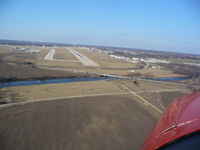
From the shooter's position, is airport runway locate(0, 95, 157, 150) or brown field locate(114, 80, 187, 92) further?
brown field locate(114, 80, 187, 92)

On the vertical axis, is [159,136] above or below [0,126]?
above

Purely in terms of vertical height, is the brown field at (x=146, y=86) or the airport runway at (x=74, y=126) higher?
the airport runway at (x=74, y=126)

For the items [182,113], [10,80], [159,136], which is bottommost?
[10,80]

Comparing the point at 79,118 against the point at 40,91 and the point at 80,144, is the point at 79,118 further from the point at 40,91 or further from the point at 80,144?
the point at 40,91

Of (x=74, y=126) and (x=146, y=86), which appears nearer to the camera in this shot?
(x=74, y=126)

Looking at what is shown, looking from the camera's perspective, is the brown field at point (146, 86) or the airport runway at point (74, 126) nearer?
the airport runway at point (74, 126)

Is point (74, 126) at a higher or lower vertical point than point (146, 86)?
higher

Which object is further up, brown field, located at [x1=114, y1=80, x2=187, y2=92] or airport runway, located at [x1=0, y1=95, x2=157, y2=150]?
airport runway, located at [x1=0, y1=95, x2=157, y2=150]

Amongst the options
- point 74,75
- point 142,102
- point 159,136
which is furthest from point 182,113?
point 74,75
